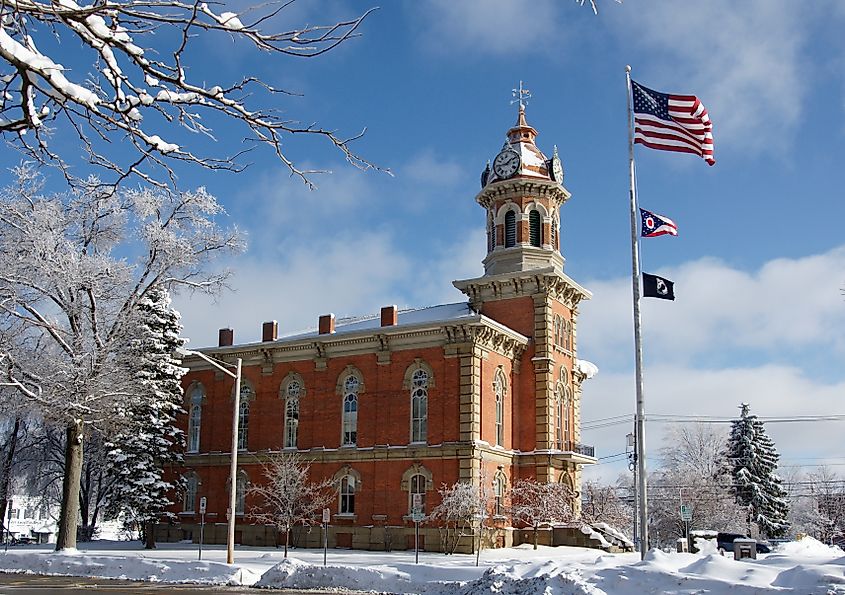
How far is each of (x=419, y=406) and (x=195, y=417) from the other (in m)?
15.2

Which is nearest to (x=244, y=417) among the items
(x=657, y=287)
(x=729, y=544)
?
(x=729, y=544)

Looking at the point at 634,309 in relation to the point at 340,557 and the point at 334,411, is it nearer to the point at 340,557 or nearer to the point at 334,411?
the point at 340,557

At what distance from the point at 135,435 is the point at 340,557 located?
12.3 meters

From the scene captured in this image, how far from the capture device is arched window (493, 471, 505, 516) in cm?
4600

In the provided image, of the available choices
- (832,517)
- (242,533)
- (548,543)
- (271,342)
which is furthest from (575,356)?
(832,517)

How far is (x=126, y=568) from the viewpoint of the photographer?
3094cm

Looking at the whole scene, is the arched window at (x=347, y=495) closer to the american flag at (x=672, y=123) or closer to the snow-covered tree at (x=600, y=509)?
the snow-covered tree at (x=600, y=509)

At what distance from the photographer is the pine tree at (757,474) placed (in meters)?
66.6

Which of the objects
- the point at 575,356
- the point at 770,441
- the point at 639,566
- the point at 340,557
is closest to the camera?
the point at 639,566

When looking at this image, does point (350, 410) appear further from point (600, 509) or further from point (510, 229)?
point (600, 509)

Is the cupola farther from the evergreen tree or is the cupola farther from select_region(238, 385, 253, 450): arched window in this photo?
the evergreen tree

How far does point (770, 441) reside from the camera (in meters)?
68.6

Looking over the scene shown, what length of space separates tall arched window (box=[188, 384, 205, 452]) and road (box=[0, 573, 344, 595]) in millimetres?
25340

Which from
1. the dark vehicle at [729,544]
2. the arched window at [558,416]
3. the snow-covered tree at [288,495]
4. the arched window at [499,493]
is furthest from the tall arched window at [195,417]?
the dark vehicle at [729,544]
